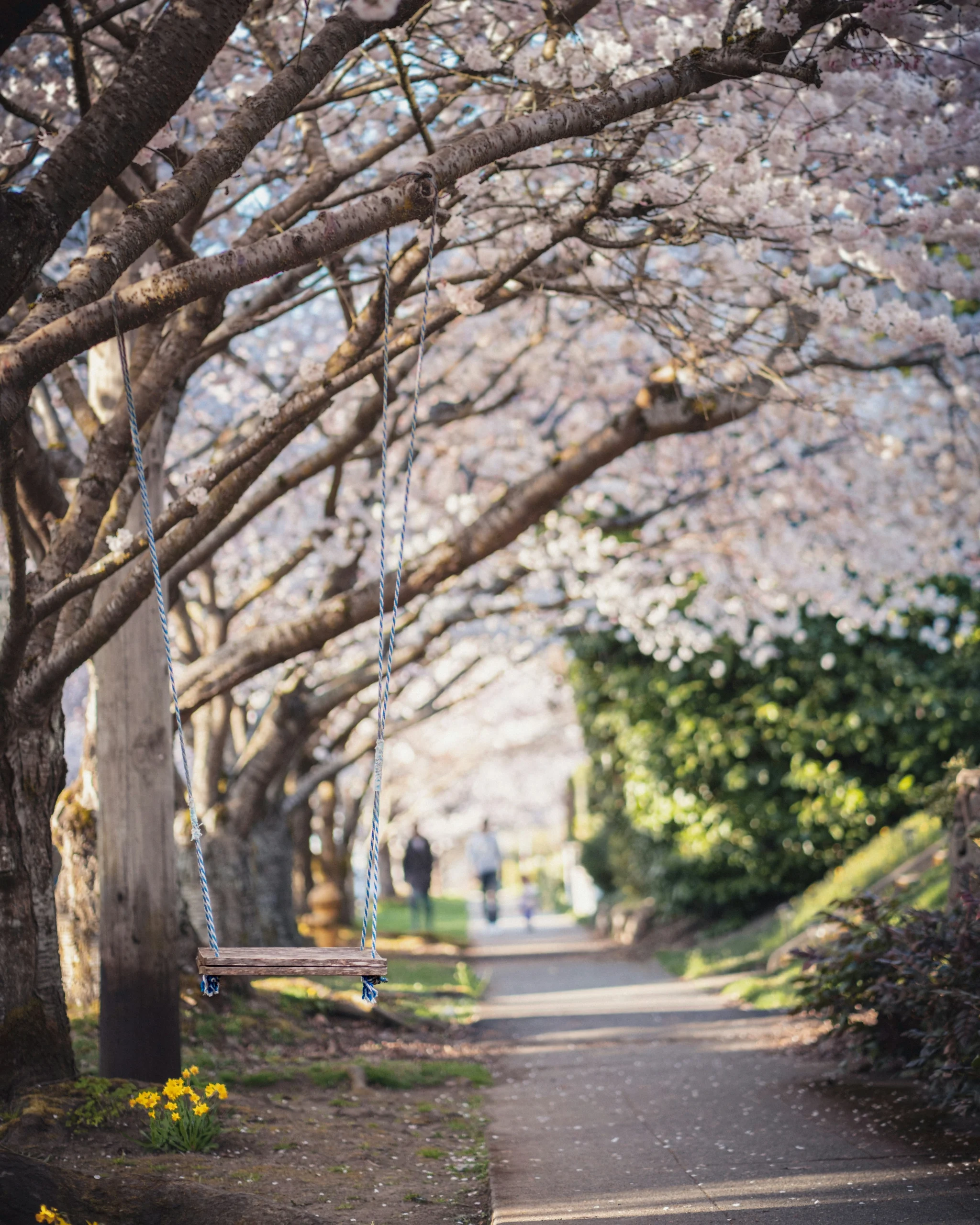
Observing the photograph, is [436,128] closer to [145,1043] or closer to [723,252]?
[723,252]

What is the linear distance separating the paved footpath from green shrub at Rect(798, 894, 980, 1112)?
25 centimetres

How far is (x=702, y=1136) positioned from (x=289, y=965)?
2.74m

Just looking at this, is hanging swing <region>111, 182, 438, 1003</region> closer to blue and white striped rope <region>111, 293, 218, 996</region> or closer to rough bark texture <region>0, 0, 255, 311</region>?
blue and white striped rope <region>111, 293, 218, 996</region>

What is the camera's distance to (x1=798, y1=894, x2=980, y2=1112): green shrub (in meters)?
5.12

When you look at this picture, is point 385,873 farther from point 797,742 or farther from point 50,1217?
point 50,1217

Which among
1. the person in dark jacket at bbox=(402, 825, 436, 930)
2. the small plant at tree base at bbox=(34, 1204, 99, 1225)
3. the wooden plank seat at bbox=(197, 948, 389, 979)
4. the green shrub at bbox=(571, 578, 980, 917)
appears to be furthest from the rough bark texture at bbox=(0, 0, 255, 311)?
the person in dark jacket at bbox=(402, 825, 436, 930)

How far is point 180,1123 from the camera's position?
16.6 ft

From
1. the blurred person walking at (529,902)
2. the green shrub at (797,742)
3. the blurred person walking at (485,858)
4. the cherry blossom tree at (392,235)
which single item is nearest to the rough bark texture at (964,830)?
the cherry blossom tree at (392,235)

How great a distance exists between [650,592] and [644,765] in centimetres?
234

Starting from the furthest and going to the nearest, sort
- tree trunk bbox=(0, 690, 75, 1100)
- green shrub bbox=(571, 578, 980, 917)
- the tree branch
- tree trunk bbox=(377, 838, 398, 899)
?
1. tree trunk bbox=(377, 838, 398, 899)
2. green shrub bbox=(571, 578, 980, 917)
3. tree trunk bbox=(0, 690, 75, 1100)
4. the tree branch

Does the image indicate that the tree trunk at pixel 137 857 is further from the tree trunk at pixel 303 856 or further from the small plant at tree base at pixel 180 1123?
the tree trunk at pixel 303 856

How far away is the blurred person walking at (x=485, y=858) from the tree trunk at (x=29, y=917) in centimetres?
1518

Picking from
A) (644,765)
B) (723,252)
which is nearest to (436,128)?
(723,252)

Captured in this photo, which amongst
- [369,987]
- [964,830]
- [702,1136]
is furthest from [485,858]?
[369,987]
